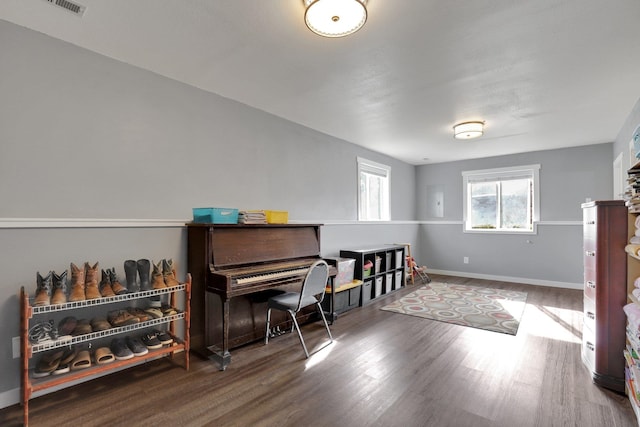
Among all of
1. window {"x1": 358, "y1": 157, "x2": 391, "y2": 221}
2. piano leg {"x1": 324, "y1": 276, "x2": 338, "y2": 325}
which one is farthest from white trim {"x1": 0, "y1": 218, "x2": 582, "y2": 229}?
window {"x1": 358, "y1": 157, "x2": 391, "y2": 221}

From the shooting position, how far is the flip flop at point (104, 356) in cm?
204

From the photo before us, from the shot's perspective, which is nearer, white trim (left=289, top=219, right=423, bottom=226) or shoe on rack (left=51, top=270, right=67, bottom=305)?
shoe on rack (left=51, top=270, right=67, bottom=305)

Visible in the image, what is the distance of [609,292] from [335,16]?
2.63 m

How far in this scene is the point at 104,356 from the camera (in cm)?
206

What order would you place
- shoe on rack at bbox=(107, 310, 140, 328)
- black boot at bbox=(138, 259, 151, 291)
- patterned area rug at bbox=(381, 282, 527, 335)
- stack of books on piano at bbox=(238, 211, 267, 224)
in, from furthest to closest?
patterned area rug at bbox=(381, 282, 527, 335) < stack of books on piano at bbox=(238, 211, 267, 224) < black boot at bbox=(138, 259, 151, 291) < shoe on rack at bbox=(107, 310, 140, 328)

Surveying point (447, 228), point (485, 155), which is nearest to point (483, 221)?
point (447, 228)

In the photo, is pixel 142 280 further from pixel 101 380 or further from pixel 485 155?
pixel 485 155

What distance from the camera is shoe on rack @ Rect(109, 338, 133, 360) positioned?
2.14 m

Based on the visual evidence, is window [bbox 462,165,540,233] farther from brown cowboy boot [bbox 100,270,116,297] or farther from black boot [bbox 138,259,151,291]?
brown cowboy boot [bbox 100,270,116,297]

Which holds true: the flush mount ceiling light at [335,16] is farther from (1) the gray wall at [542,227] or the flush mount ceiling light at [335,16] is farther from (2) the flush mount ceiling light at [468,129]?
(1) the gray wall at [542,227]

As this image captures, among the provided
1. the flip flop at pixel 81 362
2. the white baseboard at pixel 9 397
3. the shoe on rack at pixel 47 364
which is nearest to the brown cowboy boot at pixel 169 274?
the flip flop at pixel 81 362

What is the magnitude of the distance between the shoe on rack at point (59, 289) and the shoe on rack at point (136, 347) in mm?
573

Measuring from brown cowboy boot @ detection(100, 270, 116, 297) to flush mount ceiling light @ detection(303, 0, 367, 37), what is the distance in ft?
7.07

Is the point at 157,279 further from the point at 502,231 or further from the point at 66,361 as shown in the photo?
the point at 502,231
